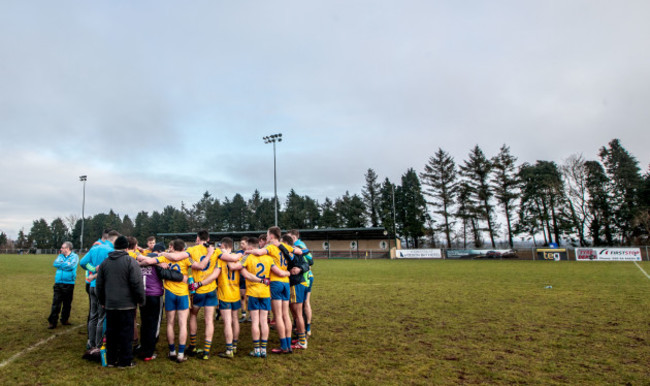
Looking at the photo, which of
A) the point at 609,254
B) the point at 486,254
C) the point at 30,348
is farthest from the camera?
the point at 486,254

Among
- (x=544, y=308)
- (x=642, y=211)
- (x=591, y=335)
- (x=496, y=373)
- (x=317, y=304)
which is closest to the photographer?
(x=496, y=373)

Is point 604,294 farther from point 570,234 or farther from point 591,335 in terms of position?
point 570,234

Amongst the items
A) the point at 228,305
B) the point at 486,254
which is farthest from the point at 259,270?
the point at 486,254

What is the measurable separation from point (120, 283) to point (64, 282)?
4.05m

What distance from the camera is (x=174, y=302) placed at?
541cm

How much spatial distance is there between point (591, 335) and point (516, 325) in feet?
4.21

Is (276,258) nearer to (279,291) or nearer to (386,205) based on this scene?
(279,291)

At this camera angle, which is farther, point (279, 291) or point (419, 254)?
point (419, 254)

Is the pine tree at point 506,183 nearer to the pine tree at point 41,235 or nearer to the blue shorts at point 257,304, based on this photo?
the blue shorts at point 257,304

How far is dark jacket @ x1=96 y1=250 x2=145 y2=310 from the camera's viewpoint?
16.2 ft

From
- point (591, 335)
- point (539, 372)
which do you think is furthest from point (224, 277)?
point (591, 335)

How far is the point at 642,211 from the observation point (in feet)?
136

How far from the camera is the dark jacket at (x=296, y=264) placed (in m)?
5.74

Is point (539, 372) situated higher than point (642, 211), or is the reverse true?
point (642, 211)
